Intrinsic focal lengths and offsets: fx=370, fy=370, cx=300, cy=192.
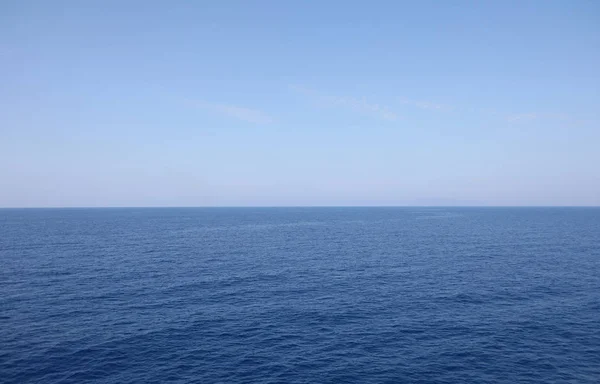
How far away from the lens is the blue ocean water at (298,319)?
4141cm

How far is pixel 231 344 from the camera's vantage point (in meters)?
47.8

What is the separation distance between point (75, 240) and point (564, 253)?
16393 centimetres

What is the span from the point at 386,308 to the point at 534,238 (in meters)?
119

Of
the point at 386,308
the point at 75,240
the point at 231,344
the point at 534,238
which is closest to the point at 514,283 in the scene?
the point at 386,308

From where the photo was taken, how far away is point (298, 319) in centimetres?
5656

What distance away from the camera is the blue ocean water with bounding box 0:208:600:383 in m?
41.4

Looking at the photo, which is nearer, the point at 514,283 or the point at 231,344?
the point at 231,344

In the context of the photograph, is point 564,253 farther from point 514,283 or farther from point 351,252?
point 351,252

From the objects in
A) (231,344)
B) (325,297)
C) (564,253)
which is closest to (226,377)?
(231,344)

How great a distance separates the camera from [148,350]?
4541 centimetres

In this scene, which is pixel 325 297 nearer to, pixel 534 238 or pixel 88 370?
pixel 88 370

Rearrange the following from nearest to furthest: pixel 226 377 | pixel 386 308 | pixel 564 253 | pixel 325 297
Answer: pixel 226 377 → pixel 386 308 → pixel 325 297 → pixel 564 253

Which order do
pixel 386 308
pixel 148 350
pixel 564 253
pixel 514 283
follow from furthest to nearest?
1. pixel 564 253
2. pixel 514 283
3. pixel 386 308
4. pixel 148 350

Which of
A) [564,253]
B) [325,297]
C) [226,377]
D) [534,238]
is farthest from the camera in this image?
[534,238]
